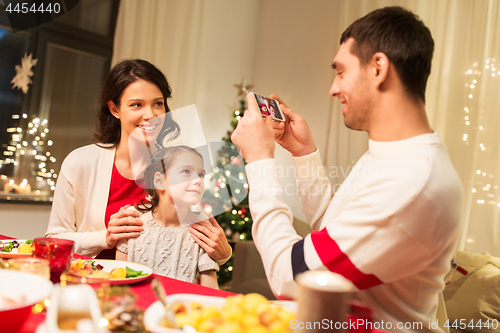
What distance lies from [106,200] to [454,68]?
2794 mm

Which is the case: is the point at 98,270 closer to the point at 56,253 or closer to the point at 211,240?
the point at 56,253

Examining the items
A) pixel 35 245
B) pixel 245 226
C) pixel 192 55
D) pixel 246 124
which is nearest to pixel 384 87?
pixel 246 124

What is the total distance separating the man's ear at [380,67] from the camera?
40.9 inches

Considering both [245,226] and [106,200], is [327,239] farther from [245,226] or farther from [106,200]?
[245,226]

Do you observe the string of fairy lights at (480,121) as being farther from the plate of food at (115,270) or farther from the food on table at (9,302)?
the food on table at (9,302)

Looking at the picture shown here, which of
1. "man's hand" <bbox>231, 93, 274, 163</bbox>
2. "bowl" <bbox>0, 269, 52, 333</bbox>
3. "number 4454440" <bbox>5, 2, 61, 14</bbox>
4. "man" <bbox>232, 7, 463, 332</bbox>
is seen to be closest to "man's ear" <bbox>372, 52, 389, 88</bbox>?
"man" <bbox>232, 7, 463, 332</bbox>

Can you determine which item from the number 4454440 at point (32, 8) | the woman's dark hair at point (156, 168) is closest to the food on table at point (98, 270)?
the woman's dark hair at point (156, 168)

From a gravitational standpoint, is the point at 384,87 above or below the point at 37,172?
above

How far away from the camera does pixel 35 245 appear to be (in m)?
0.84

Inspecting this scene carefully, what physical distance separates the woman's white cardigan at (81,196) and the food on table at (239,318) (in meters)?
1.14

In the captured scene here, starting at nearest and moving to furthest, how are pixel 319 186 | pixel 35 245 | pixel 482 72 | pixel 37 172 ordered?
pixel 35 245, pixel 319 186, pixel 482 72, pixel 37 172

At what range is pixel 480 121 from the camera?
2.94m

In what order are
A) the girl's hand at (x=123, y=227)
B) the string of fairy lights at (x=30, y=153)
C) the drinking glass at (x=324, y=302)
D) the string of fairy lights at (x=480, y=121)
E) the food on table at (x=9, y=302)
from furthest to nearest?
the string of fairy lights at (x=30, y=153) < the string of fairy lights at (x=480, y=121) < the girl's hand at (x=123, y=227) < the food on table at (x=9, y=302) < the drinking glass at (x=324, y=302)

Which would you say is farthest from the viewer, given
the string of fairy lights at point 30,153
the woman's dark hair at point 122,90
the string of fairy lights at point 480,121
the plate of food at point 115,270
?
the string of fairy lights at point 30,153
